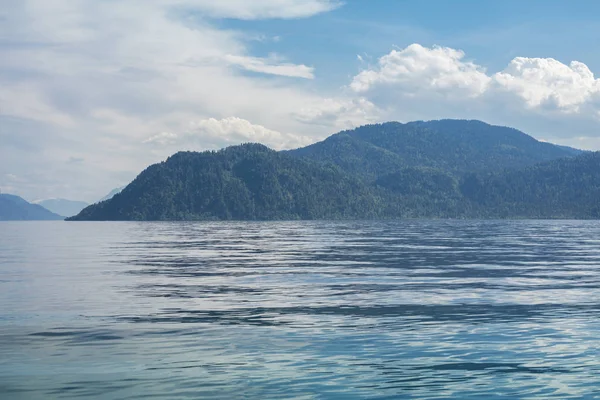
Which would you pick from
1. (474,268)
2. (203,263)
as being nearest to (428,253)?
(474,268)

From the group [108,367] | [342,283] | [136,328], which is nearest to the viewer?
[108,367]

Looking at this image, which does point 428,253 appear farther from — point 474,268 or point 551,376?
point 551,376

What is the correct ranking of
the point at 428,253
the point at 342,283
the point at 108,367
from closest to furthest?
the point at 108,367
the point at 342,283
the point at 428,253

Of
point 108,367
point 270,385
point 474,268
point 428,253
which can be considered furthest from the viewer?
point 428,253

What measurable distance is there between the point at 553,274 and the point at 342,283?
65.8ft

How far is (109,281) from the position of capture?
5844cm

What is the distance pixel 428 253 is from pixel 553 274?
107 feet

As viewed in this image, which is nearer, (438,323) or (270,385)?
(270,385)

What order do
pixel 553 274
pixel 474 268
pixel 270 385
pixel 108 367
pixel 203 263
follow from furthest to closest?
1. pixel 203 263
2. pixel 474 268
3. pixel 553 274
4. pixel 108 367
5. pixel 270 385

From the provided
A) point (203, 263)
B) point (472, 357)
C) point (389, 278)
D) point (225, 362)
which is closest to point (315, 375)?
point (225, 362)

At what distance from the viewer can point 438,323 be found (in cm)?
3681

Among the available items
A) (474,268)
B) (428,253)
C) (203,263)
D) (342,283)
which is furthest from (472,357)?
(428,253)

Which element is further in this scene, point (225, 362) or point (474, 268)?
point (474, 268)

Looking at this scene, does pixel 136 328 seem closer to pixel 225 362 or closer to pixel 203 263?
pixel 225 362
